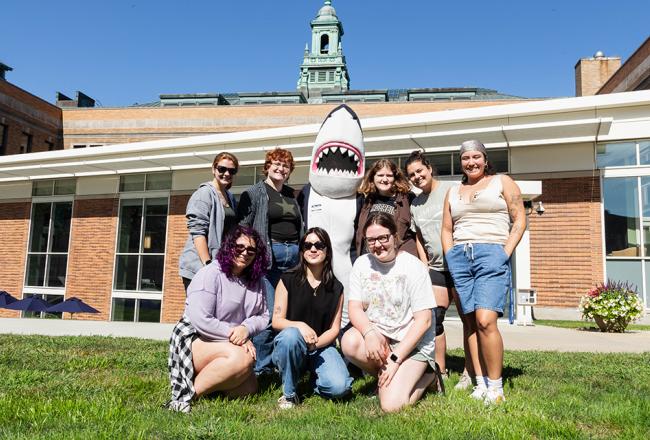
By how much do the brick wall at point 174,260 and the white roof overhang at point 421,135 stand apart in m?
1.15

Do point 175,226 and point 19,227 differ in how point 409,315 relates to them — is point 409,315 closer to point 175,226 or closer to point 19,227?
point 175,226

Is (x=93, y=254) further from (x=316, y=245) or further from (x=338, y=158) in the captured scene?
(x=316, y=245)

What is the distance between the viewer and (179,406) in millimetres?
3066

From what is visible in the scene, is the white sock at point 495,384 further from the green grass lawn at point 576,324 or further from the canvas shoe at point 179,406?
the green grass lawn at point 576,324

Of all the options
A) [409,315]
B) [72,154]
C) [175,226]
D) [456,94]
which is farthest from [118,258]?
[456,94]

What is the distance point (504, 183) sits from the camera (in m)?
3.41

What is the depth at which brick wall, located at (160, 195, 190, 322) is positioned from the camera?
1364cm

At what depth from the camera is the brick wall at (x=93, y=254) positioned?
47.4 ft

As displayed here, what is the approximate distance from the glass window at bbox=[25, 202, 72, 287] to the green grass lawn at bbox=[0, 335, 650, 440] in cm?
1189

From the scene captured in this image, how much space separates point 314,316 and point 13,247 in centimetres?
1603

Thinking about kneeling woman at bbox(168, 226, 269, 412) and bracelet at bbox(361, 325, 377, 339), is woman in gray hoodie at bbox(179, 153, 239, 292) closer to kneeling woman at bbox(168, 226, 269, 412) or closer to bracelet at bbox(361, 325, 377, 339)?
kneeling woman at bbox(168, 226, 269, 412)

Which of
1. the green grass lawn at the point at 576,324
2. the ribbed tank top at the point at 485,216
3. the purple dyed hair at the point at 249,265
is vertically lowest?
the green grass lawn at the point at 576,324

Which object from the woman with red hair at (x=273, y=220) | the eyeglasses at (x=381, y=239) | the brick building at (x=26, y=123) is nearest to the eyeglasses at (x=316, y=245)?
the eyeglasses at (x=381, y=239)

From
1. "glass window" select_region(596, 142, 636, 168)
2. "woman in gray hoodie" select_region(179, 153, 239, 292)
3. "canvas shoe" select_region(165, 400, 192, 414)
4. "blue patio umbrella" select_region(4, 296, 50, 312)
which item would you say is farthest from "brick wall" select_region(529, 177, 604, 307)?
"blue patio umbrella" select_region(4, 296, 50, 312)
